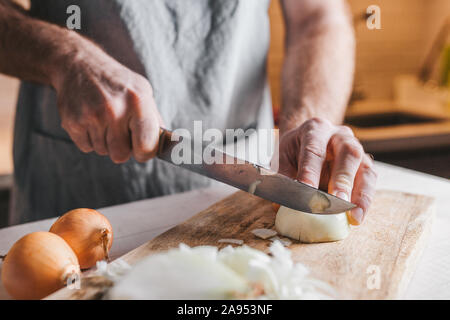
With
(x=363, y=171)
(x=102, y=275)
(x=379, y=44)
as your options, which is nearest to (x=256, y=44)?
(x=363, y=171)

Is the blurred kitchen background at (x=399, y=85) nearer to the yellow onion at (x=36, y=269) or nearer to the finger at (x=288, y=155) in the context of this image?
the finger at (x=288, y=155)

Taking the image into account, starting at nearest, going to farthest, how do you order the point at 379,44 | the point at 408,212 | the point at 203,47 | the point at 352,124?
the point at 408,212, the point at 203,47, the point at 352,124, the point at 379,44

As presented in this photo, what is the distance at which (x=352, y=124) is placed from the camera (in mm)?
2641

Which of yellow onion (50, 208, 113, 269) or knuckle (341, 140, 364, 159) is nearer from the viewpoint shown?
yellow onion (50, 208, 113, 269)

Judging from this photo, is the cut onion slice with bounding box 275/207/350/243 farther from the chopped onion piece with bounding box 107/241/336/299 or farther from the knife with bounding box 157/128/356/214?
the chopped onion piece with bounding box 107/241/336/299

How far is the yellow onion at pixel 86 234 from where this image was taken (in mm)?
701

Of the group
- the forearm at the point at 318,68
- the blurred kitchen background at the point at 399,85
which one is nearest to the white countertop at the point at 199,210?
the forearm at the point at 318,68

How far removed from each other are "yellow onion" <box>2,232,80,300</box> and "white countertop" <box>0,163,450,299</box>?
0.07 metres

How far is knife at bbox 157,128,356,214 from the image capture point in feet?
2.54

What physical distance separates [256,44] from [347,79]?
0.28m

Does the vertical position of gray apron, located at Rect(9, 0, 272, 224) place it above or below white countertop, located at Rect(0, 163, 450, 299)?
above

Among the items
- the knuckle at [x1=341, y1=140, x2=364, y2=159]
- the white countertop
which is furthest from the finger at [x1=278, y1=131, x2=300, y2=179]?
the white countertop

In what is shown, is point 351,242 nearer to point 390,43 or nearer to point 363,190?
point 363,190
